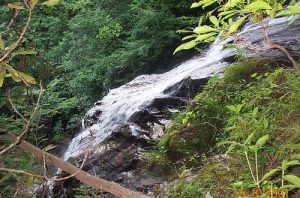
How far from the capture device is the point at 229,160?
3.09 m

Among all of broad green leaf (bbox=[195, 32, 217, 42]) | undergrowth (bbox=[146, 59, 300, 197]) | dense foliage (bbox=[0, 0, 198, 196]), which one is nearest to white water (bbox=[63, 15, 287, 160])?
undergrowth (bbox=[146, 59, 300, 197])

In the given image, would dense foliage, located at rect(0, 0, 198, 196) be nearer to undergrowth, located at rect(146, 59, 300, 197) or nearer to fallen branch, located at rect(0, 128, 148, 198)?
undergrowth, located at rect(146, 59, 300, 197)

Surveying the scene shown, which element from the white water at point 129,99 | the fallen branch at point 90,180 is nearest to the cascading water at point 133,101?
the white water at point 129,99

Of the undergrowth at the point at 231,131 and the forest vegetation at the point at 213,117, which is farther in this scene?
the undergrowth at the point at 231,131

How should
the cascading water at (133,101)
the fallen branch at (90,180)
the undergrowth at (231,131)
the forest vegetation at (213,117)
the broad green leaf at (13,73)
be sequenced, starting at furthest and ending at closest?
1. the cascading water at (133,101)
2. the undergrowth at (231,131)
3. the fallen branch at (90,180)
4. the broad green leaf at (13,73)
5. the forest vegetation at (213,117)

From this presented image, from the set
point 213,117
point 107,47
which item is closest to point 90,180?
point 213,117

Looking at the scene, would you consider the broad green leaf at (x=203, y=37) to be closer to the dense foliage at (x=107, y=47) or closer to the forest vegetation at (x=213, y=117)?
the forest vegetation at (x=213, y=117)

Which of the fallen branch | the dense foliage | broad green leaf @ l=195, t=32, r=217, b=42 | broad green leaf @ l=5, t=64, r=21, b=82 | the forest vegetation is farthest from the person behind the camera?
the dense foliage

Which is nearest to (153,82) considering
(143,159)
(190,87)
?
(190,87)

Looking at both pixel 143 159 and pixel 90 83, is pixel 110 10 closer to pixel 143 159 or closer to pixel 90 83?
pixel 90 83

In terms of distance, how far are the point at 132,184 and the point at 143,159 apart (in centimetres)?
42

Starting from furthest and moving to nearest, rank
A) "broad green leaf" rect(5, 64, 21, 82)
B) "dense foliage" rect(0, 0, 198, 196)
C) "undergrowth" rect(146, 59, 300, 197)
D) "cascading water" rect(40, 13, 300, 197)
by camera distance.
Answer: "dense foliage" rect(0, 0, 198, 196)
"cascading water" rect(40, 13, 300, 197)
"undergrowth" rect(146, 59, 300, 197)
"broad green leaf" rect(5, 64, 21, 82)

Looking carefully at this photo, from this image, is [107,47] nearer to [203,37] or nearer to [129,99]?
[129,99]

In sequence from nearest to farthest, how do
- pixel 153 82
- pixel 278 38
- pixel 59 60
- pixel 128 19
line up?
pixel 278 38 < pixel 153 82 < pixel 128 19 < pixel 59 60
